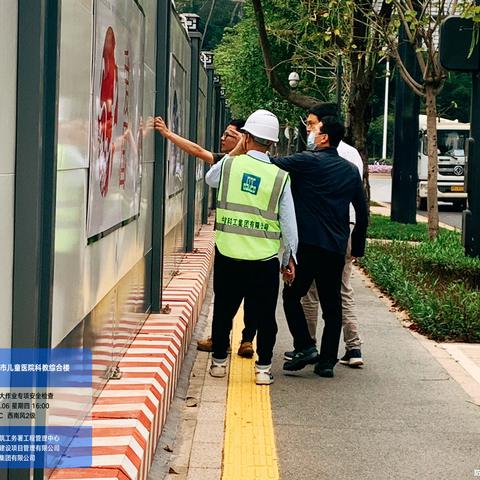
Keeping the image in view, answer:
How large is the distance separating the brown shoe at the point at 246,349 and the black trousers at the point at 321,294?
57 cm

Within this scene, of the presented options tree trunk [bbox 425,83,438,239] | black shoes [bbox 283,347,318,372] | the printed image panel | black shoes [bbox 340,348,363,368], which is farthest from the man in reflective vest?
tree trunk [bbox 425,83,438,239]

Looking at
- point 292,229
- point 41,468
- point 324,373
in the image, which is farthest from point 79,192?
point 324,373

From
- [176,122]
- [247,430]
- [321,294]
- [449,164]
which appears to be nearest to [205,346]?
[321,294]

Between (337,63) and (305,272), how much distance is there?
1977 centimetres

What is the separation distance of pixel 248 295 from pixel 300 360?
72cm

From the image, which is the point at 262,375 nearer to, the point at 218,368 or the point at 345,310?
the point at 218,368

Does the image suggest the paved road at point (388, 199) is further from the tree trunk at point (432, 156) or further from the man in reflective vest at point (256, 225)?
the man in reflective vest at point (256, 225)

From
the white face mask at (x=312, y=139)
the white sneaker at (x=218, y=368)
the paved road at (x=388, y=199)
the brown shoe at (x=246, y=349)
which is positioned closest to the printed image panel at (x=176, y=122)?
the white face mask at (x=312, y=139)

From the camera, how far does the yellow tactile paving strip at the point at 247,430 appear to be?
5.87 metres

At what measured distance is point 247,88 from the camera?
3997 cm

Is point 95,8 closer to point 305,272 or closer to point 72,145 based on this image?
point 72,145

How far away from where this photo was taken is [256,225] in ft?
25.4

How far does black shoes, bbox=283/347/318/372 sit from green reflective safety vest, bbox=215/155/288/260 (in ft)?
3.26

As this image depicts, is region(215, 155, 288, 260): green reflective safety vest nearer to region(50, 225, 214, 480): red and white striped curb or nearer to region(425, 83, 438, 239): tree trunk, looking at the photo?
region(50, 225, 214, 480): red and white striped curb
